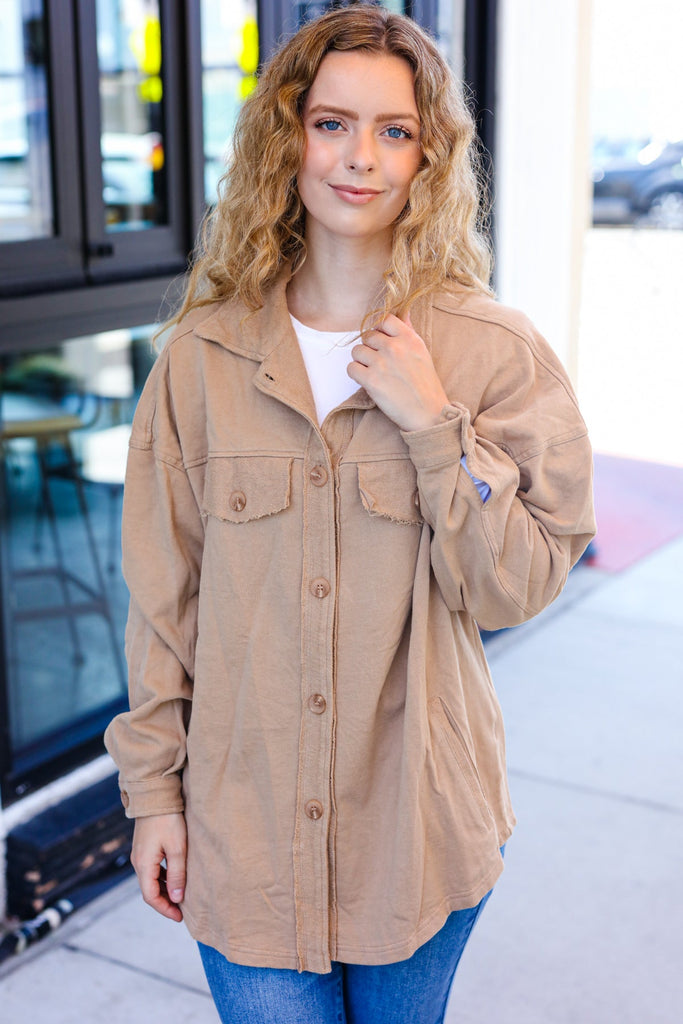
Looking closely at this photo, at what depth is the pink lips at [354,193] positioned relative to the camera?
4.69ft

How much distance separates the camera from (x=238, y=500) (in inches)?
57.4

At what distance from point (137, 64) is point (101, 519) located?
1256 mm

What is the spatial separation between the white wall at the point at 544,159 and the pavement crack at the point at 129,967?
9.12ft

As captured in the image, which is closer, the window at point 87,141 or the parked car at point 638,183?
the window at point 87,141

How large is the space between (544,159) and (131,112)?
6.72 ft

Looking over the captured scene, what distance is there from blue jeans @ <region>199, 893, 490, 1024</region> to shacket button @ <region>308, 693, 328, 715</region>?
0.34m

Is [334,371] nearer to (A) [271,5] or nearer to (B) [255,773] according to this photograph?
(B) [255,773]

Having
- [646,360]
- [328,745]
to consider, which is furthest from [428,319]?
[646,360]

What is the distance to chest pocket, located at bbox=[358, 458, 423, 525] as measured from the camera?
4.71 ft

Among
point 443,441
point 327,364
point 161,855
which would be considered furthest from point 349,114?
point 161,855

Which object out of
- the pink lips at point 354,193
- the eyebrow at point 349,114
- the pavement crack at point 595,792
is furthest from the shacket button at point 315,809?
the pavement crack at point 595,792

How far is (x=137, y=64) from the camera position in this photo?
10.0ft

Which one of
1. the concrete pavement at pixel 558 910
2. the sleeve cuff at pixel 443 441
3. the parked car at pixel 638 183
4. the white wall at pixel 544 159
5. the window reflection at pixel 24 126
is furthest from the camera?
the parked car at pixel 638 183

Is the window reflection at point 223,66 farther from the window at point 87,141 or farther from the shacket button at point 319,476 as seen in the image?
the shacket button at point 319,476
